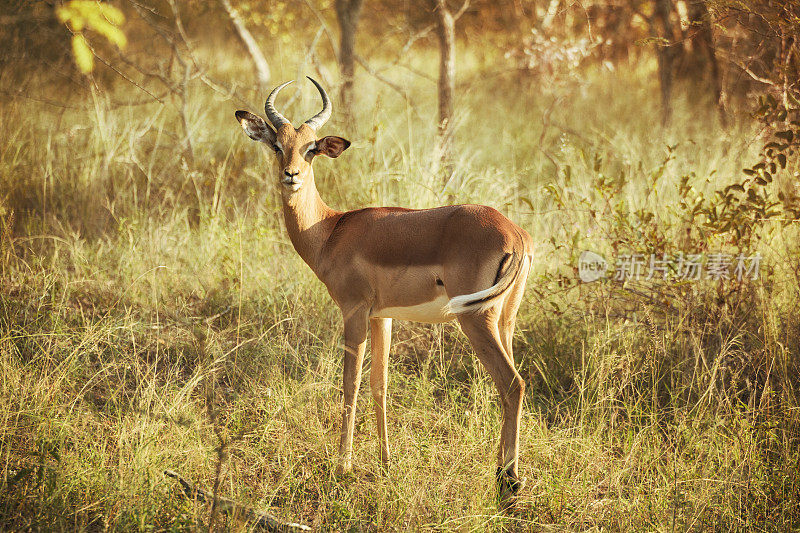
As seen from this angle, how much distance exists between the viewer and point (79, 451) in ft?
11.1

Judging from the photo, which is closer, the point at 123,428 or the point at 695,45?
the point at 123,428

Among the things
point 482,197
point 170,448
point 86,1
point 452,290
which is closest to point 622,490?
point 452,290

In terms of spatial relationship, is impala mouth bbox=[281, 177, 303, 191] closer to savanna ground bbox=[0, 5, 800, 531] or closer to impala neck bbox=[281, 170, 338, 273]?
impala neck bbox=[281, 170, 338, 273]

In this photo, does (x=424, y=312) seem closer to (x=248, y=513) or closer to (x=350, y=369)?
(x=350, y=369)

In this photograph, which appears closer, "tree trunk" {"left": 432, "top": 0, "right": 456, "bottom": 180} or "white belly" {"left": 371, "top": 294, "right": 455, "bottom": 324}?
"white belly" {"left": 371, "top": 294, "right": 455, "bottom": 324}

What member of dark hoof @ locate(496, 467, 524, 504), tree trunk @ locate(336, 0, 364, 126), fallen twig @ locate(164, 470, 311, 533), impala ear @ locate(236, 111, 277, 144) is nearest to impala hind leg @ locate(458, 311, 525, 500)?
dark hoof @ locate(496, 467, 524, 504)

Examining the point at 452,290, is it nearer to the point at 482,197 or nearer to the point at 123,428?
the point at 123,428

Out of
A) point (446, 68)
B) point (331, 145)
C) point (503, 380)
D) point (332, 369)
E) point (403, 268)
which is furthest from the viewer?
point (446, 68)

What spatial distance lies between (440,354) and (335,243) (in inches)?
50.9

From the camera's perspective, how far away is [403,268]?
3.27m

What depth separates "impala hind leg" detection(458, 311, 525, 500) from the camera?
10.1ft

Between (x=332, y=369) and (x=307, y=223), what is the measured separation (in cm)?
94

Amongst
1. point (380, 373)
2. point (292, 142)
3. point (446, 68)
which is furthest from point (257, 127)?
point (446, 68)

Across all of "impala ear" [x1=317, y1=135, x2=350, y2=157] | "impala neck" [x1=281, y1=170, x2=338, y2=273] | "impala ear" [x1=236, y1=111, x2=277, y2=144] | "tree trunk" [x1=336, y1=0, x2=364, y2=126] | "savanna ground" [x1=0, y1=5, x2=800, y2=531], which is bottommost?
"savanna ground" [x1=0, y1=5, x2=800, y2=531]
